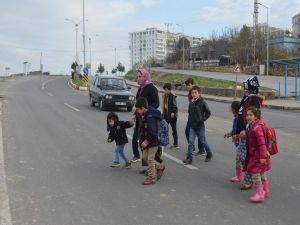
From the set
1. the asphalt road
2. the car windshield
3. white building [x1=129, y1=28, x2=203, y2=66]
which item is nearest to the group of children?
the asphalt road

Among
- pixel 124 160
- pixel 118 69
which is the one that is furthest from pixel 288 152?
pixel 118 69

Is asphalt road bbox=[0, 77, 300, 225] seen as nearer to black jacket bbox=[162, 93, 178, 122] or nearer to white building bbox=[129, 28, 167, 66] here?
black jacket bbox=[162, 93, 178, 122]

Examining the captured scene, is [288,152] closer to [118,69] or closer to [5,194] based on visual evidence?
[5,194]

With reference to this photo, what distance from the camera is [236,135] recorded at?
7.68 metres

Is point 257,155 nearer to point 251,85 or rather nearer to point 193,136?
A: point 251,85

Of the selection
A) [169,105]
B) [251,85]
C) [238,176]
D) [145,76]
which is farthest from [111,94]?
[251,85]

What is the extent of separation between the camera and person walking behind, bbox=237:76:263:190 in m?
7.17

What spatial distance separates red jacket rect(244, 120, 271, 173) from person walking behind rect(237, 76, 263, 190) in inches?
17.8

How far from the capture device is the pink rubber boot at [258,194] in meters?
6.49

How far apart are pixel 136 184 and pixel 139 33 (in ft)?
443

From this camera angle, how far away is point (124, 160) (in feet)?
29.2

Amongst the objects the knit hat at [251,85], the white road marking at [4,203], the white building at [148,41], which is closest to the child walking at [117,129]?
the white road marking at [4,203]

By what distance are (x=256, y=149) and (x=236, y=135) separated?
1087 mm

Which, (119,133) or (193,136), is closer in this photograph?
(119,133)
